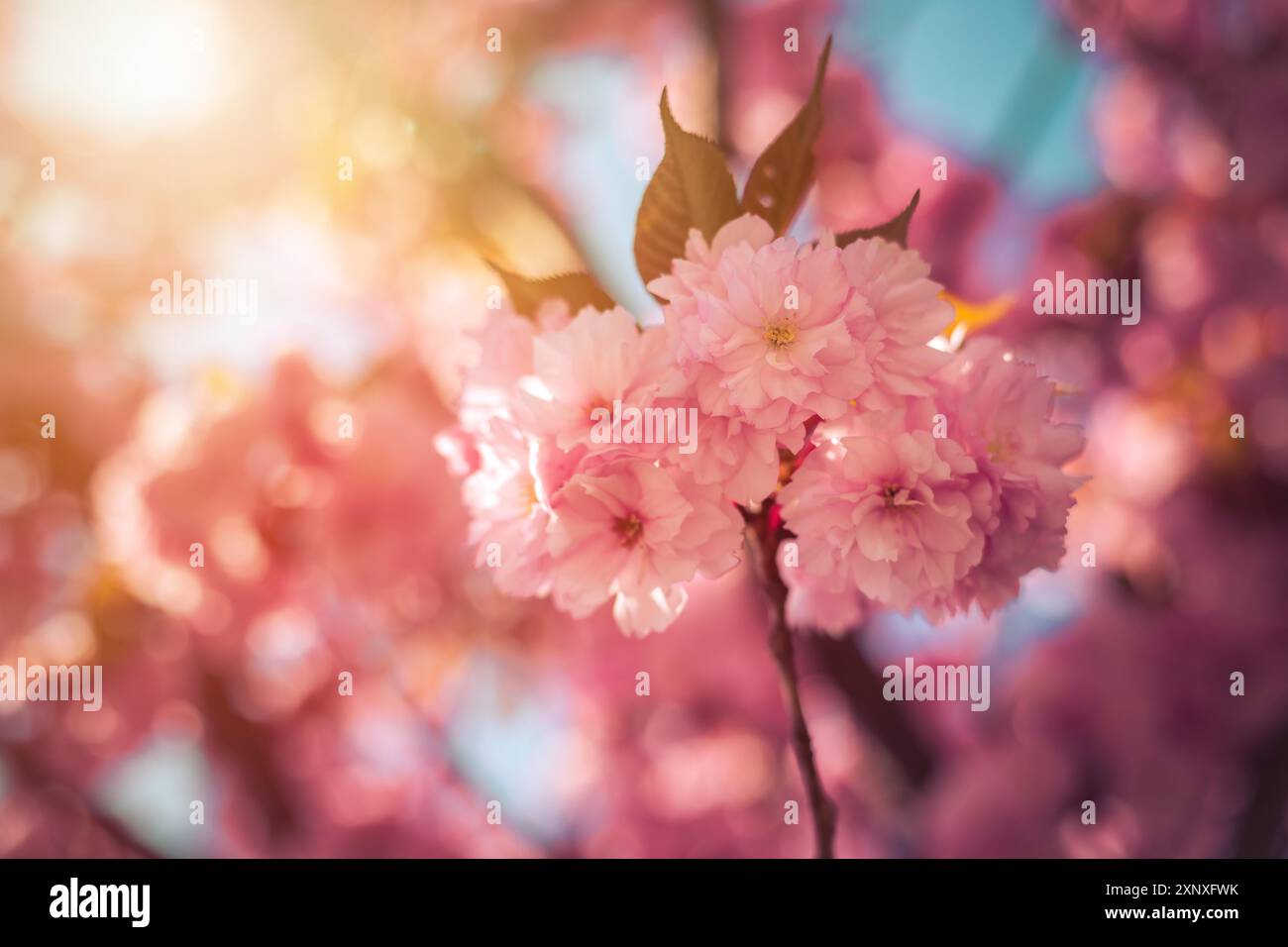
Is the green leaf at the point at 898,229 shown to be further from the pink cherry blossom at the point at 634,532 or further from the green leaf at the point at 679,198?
the pink cherry blossom at the point at 634,532

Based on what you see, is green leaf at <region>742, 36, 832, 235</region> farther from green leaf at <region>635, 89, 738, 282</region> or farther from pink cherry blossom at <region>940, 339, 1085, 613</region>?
pink cherry blossom at <region>940, 339, 1085, 613</region>

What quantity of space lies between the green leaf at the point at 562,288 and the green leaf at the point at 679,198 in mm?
36

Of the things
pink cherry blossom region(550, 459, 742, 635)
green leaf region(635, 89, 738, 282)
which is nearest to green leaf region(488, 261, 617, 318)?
green leaf region(635, 89, 738, 282)

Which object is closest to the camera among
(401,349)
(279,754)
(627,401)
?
(627,401)

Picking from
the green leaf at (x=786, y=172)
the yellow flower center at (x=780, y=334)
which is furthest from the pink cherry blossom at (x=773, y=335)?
the green leaf at (x=786, y=172)

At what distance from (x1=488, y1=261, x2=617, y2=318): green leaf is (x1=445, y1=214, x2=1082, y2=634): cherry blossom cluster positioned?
0.26ft

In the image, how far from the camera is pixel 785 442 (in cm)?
46

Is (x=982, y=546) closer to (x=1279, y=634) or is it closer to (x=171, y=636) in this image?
(x=171, y=636)

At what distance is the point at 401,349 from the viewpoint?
184cm

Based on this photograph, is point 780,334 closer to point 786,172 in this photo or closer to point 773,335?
point 773,335

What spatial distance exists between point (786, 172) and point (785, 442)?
0.20 m

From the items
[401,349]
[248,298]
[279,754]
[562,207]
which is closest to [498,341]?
[248,298]

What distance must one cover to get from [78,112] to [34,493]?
737 millimetres

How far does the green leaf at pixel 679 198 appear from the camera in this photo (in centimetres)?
51
